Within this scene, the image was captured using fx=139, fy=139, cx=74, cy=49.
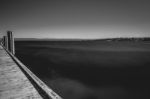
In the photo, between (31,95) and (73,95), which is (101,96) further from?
(31,95)

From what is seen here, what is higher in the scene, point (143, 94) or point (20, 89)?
point (20, 89)

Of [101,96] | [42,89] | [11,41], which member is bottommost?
[101,96]

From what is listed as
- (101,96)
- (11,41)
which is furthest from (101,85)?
(11,41)

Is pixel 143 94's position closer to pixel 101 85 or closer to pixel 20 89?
pixel 101 85

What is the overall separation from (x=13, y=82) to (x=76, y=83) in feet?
30.4

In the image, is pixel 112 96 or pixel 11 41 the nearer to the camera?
pixel 112 96

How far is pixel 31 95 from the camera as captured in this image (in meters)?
3.41

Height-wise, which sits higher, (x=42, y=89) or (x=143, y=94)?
(x=42, y=89)

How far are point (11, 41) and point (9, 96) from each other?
944 centimetres

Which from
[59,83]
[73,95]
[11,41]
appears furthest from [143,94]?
[11,41]

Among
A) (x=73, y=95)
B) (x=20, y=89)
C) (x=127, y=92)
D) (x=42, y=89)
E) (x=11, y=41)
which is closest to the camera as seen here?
(x=20, y=89)

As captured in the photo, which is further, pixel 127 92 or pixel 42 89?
pixel 127 92

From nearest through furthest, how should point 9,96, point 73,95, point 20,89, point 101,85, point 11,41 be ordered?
1. point 9,96
2. point 20,89
3. point 73,95
4. point 11,41
5. point 101,85

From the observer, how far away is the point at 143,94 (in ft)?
34.2
